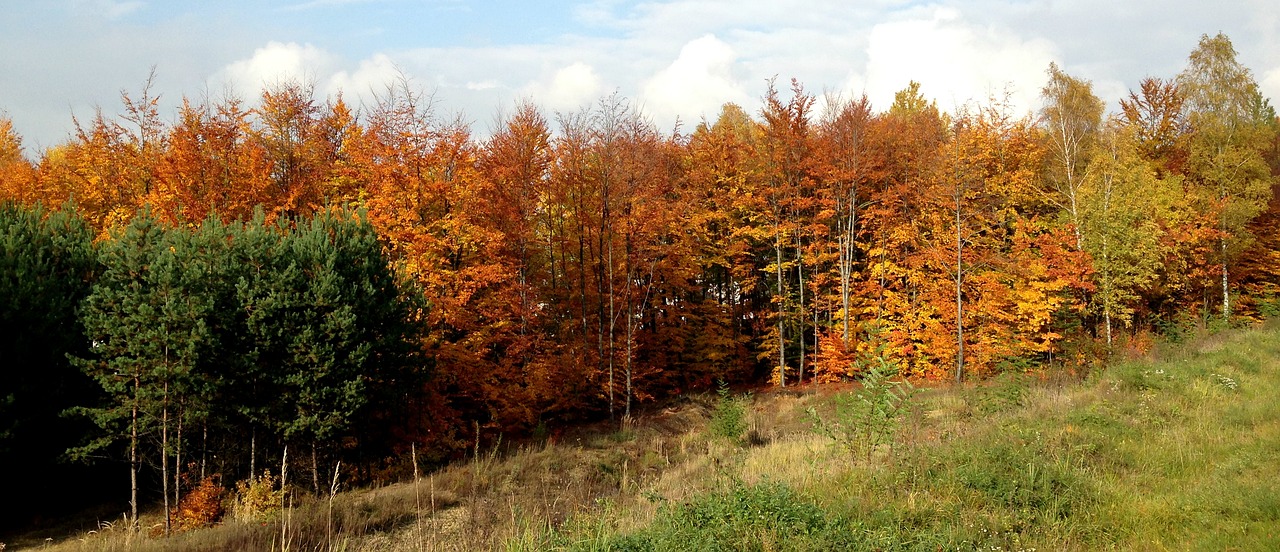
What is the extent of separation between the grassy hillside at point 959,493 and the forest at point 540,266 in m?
3.64

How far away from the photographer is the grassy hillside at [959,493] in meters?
6.08

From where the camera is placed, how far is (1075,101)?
27531mm

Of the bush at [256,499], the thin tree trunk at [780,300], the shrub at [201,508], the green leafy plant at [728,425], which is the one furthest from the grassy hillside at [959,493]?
the thin tree trunk at [780,300]

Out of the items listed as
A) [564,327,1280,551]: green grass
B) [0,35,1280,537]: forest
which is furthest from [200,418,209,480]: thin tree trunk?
[564,327,1280,551]: green grass

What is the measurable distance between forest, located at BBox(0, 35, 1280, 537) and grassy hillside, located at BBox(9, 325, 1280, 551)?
144 inches

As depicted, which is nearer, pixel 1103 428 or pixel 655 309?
pixel 1103 428

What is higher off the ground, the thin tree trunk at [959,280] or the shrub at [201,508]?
the thin tree trunk at [959,280]

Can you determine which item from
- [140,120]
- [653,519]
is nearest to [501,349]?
[140,120]

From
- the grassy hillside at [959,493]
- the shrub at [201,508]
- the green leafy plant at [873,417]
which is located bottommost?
the shrub at [201,508]

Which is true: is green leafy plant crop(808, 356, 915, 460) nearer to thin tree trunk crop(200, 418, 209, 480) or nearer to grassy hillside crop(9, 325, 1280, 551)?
grassy hillside crop(9, 325, 1280, 551)

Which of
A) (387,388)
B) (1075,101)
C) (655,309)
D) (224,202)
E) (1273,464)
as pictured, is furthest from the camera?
(655,309)

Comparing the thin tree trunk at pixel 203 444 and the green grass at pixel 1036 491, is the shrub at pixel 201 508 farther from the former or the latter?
the green grass at pixel 1036 491

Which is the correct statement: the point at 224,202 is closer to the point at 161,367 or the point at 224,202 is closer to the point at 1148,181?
the point at 161,367

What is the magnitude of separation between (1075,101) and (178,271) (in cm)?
3053
